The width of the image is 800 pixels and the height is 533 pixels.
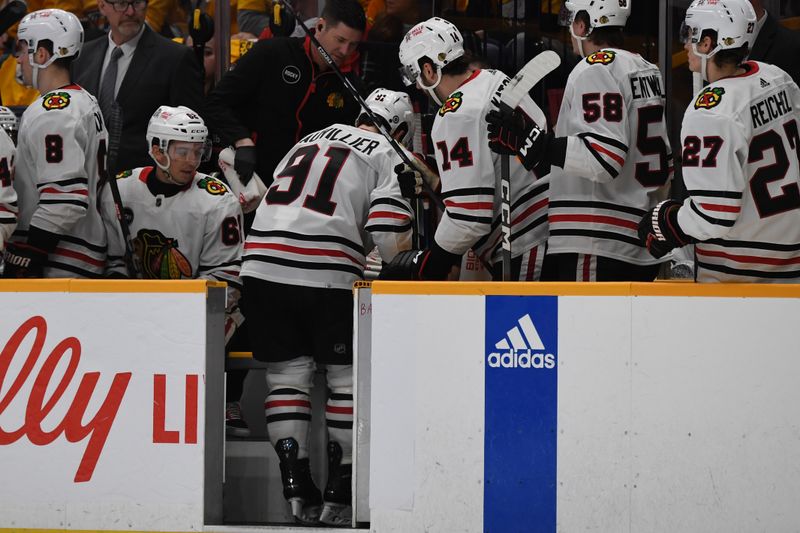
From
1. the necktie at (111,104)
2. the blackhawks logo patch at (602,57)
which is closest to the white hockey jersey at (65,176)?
the necktie at (111,104)

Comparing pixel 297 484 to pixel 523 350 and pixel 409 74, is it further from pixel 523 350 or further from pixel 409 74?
pixel 409 74

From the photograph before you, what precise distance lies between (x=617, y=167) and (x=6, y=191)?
2.06 m

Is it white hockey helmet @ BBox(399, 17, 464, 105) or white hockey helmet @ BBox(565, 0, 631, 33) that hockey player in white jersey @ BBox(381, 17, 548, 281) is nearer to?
white hockey helmet @ BBox(399, 17, 464, 105)

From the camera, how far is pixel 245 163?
196 inches

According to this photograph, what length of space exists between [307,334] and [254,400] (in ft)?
2.29

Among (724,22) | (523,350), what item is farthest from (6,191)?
(724,22)

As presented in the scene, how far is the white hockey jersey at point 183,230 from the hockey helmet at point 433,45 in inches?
40.2

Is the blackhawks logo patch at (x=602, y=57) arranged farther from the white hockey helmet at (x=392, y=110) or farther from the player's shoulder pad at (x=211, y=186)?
the player's shoulder pad at (x=211, y=186)

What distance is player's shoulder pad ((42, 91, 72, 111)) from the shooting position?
14.7 feet

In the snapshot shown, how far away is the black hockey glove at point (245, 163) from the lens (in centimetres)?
499

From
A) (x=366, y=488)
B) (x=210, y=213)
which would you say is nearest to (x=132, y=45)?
(x=210, y=213)

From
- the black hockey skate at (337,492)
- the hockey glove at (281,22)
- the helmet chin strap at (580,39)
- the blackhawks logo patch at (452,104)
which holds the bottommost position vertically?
the black hockey skate at (337,492)

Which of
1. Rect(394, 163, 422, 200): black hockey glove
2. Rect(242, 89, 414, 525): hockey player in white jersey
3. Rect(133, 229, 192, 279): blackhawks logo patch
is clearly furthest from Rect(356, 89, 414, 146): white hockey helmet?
Rect(133, 229, 192, 279): blackhawks logo patch

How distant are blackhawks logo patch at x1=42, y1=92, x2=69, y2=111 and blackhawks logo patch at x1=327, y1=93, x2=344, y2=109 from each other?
115cm
